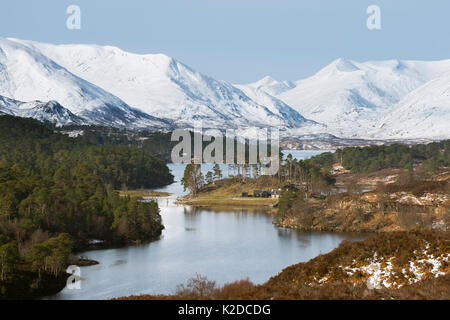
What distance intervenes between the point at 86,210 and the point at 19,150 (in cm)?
7929

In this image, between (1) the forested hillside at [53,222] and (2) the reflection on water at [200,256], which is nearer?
(1) the forested hillside at [53,222]

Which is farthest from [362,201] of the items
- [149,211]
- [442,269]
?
[442,269]

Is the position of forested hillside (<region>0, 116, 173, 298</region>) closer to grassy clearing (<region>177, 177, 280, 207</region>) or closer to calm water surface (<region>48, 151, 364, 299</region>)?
calm water surface (<region>48, 151, 364, 299</region>)

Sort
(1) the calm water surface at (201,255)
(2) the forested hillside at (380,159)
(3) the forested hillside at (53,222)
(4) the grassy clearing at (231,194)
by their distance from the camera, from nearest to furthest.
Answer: (3) the forested hillside at (53,222) → (1) the calm water surface at (201,255) → (4) the grassy clearing at (231,194) → (2) the forested hillside at (380,159)

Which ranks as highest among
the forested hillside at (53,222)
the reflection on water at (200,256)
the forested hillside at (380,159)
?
the forested hillside at (380,159)

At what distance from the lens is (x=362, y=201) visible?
240ft

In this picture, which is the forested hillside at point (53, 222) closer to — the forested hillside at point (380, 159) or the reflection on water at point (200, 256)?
the reflection on water at point (200, 256)

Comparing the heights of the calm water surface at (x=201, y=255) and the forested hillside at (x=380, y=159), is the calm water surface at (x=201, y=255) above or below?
below

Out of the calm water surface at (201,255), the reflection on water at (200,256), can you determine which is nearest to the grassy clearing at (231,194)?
the calm water surface at (201,255)

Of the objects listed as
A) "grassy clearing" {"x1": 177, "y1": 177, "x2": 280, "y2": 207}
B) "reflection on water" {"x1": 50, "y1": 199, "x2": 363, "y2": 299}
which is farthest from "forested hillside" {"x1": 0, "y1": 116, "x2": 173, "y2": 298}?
"grassy clearing" {"x1": 177, "y1": 177, "x2": 280, "y2": 207}

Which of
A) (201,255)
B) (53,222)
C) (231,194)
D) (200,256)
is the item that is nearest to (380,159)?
(231,194)

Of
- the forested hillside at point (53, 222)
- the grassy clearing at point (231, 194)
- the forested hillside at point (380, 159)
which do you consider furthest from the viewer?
the forested hillside at point (380, 159)

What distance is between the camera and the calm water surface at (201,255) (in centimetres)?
4066

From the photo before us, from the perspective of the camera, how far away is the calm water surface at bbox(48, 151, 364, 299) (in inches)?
1601
